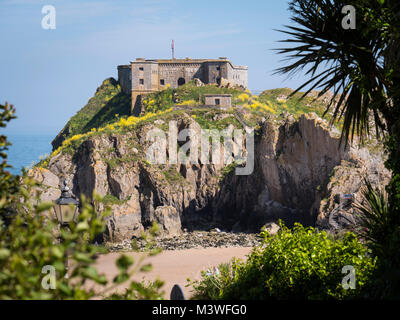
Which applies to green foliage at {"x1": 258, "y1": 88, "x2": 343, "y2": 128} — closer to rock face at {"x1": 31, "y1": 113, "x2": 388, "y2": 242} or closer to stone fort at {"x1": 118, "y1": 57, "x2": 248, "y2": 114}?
stone fort at {"x1": 118, "y1": 57, "x2": 248, "y2": 114}

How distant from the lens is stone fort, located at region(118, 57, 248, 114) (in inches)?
2277

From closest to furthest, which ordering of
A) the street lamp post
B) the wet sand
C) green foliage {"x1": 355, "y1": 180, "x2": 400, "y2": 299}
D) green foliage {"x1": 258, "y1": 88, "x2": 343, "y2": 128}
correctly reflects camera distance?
green foliage {"x1": 355, "y1": 180, "x2": 400, "y2": 299} → the street lamp post → the wet sand → green foliage {"x1": 258, "y1": 88, "x2": 343, "y2": 128}

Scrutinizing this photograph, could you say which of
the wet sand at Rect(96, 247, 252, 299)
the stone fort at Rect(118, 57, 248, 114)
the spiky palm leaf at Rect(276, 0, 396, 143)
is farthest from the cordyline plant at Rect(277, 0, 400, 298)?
the stone fort at Rect(118, 57, 248, 114)

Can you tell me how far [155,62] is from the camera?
2297 inches

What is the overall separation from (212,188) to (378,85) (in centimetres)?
3842

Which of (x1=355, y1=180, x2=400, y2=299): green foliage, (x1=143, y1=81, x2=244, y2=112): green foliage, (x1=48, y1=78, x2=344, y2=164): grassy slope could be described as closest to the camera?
(x1=355, y1=180, x2=400, y2=299): green foliage

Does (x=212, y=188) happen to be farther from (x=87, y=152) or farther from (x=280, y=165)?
Answer: (x=87, y=152)

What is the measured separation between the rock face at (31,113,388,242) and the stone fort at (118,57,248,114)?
11.1 meters

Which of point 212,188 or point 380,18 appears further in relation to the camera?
point 212,188

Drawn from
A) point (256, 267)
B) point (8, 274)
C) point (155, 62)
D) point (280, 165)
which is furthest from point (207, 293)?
point (155, 62)

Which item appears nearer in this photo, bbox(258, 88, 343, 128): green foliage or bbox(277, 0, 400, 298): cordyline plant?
bbox(277, 0, 400, 298): cordyline plant

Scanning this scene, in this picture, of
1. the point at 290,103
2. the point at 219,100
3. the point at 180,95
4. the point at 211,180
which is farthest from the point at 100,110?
the point at 211,180

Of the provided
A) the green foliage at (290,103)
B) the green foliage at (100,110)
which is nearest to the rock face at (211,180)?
the green foliage at (290,103)

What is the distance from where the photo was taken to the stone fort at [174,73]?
5784 centimetres
